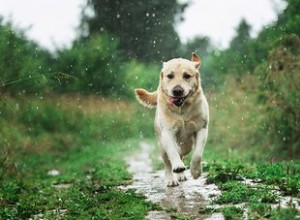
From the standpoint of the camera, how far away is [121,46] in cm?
3691

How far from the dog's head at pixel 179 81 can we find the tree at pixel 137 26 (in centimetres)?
2813

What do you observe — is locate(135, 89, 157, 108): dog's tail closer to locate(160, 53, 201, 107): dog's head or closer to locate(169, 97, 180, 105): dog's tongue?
locate(160, 53, 201, 107): dog's head

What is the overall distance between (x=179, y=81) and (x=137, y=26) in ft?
96.5

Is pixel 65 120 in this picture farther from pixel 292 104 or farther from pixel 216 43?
pixel 216 43

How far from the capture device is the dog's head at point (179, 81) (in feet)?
24.9

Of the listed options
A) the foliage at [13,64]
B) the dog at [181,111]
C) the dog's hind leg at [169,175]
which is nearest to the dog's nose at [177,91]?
the dog at [181,111]

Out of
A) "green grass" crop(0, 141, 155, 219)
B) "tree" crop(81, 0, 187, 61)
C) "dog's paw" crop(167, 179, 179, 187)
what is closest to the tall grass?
"green grass" crop(0, 141, 155, 219)

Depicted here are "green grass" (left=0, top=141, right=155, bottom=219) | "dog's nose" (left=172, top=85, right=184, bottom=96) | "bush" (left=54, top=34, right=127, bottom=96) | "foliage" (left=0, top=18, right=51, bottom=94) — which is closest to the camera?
"green grass" (left=0, top=141, right=155, bottom=219)

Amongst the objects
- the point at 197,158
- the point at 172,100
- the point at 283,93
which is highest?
the point at 283,93

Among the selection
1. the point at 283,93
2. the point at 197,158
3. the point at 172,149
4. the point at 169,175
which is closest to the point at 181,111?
the point at 172,149

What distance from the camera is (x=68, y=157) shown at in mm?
17344

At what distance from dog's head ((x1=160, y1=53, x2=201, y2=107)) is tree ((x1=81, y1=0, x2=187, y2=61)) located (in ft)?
92.3

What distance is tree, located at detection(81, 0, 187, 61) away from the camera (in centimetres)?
3666

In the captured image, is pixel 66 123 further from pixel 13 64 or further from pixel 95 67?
pixel 95 67
